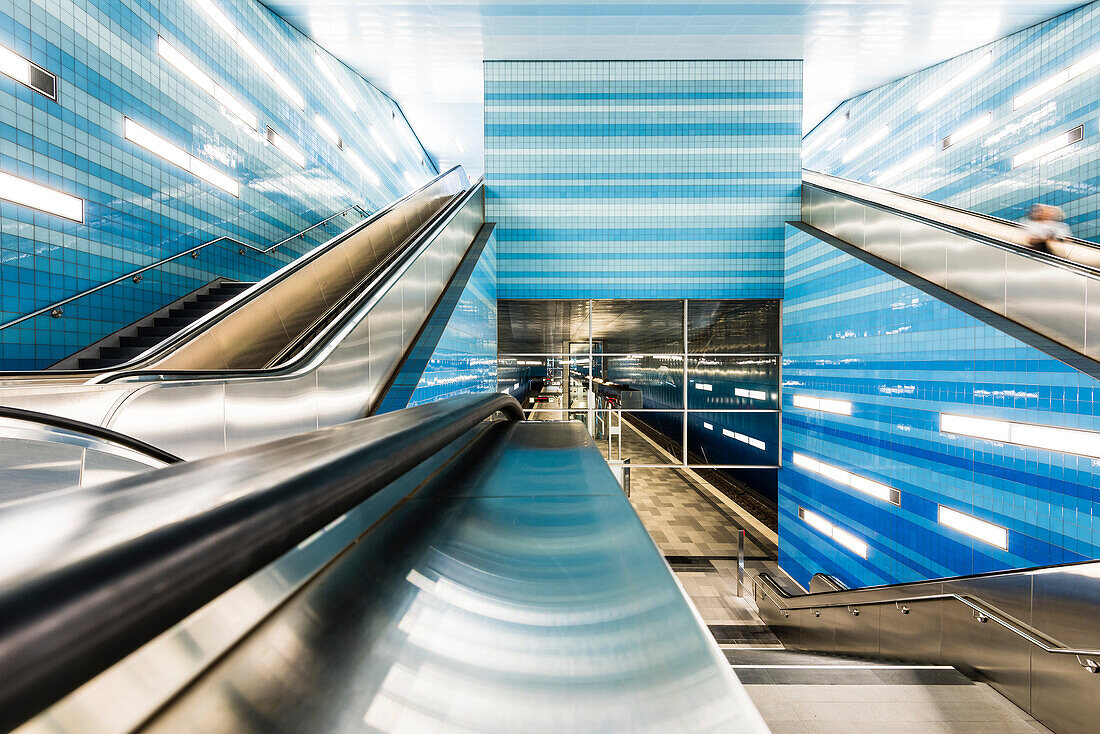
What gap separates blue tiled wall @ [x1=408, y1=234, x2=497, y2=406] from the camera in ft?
14.2

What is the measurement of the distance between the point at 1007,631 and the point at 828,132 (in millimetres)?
14082

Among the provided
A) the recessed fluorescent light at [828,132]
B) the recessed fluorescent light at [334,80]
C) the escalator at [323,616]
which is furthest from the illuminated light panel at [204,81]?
the recessed fluorescent light at [828,132]

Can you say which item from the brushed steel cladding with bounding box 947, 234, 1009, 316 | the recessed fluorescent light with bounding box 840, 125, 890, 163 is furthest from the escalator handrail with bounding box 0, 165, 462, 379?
the recessed fluorescent light with bounding box 840, 125, 890, 163

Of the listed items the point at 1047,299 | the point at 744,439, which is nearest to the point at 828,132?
the point at 744,439

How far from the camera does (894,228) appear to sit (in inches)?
266

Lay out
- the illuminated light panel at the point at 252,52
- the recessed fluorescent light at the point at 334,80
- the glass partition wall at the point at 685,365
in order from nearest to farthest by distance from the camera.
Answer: the illuminated light panel at the point at 252,52 → the glass partition wall at the point at 685,365 → the recessed fluorescent light at the point at 334,80

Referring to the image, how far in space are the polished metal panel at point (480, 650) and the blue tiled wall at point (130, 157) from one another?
265 inches

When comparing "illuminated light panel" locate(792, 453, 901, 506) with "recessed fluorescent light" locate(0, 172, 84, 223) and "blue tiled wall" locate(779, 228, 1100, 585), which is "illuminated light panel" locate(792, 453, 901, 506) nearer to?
"blue tiled wall" locate(779, 228, 1100, 585)

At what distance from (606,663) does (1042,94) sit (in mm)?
12011

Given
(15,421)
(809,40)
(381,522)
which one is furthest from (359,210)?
(381,522)

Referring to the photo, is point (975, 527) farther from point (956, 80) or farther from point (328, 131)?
point (328, 131)

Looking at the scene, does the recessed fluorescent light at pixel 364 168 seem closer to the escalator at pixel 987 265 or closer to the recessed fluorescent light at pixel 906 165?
the escalator at pixel 987 265

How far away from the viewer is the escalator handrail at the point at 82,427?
1.43 m

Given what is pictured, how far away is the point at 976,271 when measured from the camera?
17.9 feet
